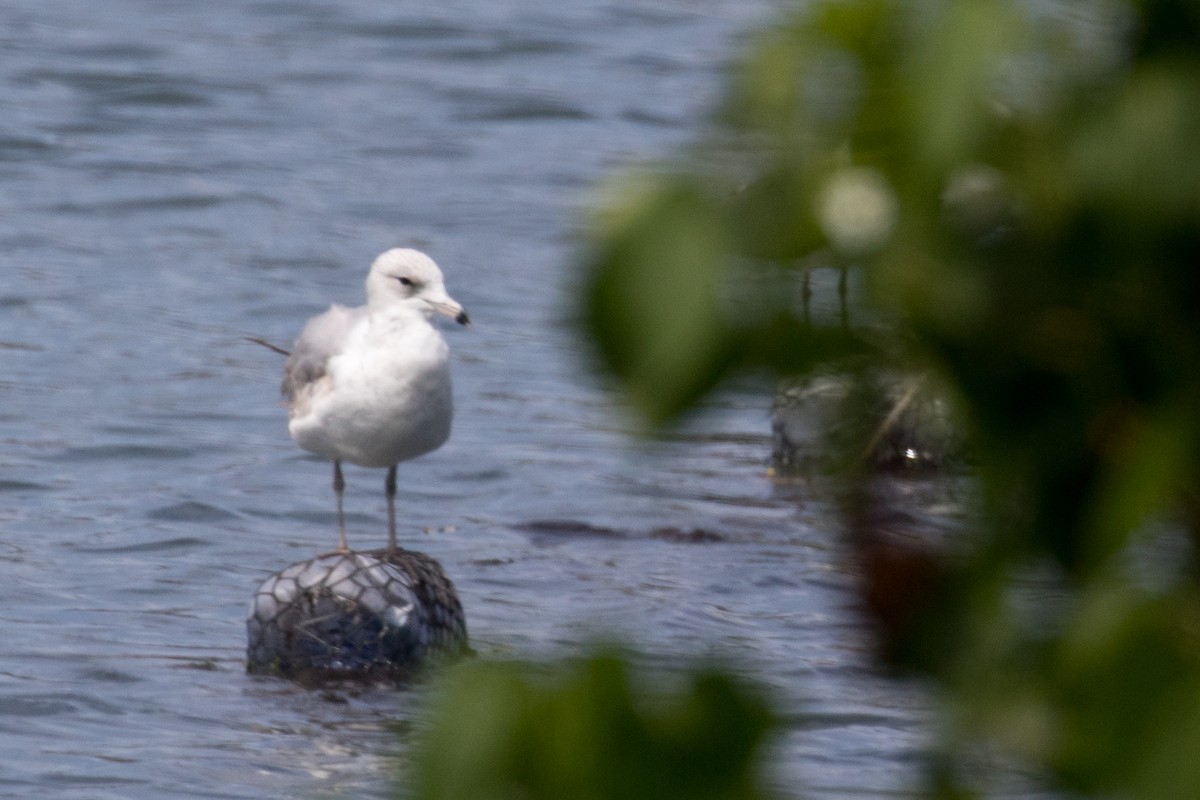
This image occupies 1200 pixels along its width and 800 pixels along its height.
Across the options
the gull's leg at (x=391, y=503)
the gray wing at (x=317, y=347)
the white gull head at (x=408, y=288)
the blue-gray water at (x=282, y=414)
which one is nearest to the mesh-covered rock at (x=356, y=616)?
the blue-gray water at (x=282, y=414)

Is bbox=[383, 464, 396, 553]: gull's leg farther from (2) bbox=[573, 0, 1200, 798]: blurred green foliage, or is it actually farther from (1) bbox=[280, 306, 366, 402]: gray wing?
(2) bbox=[573, 0, 1200, 798]: blurred green foliage

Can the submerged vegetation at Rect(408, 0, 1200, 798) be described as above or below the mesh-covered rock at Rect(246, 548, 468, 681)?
above

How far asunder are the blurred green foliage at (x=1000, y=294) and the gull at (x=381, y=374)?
5198 millimetres

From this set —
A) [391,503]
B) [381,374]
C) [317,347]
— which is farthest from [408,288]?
[391,503]

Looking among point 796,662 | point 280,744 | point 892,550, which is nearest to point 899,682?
point 892,550

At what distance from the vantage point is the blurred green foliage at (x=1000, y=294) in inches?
23.0

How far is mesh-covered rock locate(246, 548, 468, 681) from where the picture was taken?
547cm

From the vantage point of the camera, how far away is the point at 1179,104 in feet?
1.93

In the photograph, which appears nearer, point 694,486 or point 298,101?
point 694,486

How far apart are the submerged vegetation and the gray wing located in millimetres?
5382

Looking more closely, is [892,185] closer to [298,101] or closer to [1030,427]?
[1030,427]

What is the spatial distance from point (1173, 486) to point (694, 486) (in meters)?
6.80

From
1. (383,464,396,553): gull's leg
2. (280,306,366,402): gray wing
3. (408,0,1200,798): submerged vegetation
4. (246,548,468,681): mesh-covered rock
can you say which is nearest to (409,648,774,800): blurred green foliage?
(408,0,1200,798): submerged vegetation

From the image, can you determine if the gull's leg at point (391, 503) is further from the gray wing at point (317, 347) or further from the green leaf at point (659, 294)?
the green leaf at point (659, 294)
